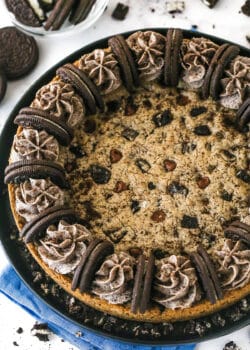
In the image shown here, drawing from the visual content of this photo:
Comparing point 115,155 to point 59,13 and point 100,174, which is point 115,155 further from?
point 59,13

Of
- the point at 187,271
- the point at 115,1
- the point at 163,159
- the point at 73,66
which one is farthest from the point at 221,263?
Result: the point at 115,1

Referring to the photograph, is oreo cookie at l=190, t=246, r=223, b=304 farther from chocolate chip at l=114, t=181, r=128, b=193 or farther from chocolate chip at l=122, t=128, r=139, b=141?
chocolate chip at l=122, t=128, r=139, b=141

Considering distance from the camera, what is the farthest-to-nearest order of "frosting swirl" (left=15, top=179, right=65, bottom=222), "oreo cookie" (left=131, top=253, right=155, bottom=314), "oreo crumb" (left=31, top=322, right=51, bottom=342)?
"oreo crumb" (left=31, top=322, right=51, bottom=342) → "frosting swirl" (left=15, top=179, right=65, bottom=222) → "oreo cookie" (left=131, top=253, right=155, bottom=314)

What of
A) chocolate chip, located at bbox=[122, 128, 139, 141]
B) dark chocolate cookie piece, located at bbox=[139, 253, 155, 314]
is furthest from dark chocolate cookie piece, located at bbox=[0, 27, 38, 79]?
dark chocolate cookie piece, located at bbox=[139, 253, 155, 314]

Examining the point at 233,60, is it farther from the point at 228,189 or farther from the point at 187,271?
the point at 187,271

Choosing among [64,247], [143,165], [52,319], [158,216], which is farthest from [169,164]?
[52,319]

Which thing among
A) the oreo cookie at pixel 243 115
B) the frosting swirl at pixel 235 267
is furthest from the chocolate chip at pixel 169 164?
the frosting swirl at pixel 235 267

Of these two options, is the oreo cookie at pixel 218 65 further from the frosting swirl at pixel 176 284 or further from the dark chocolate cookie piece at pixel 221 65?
the frosting swirl at pixel 176 284
